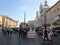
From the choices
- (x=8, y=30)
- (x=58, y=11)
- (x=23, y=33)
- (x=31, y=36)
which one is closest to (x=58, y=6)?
(x=58, y=11)

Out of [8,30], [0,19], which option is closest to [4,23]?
[0,19]

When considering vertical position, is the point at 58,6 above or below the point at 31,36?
above

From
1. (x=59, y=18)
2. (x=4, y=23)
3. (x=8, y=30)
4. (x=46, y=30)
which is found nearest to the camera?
(x=46, y=30)

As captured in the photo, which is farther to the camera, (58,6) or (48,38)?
(58,6)

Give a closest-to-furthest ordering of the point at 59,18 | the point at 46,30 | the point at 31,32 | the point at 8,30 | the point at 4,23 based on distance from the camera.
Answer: the point at 46,30 → the point at 31,32 → the point at 8,30 → the point at 59,18 → the point at 4,23

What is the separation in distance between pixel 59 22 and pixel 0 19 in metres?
50.3

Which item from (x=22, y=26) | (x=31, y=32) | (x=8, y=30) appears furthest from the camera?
(x=8, y=30)

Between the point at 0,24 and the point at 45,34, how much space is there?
94.7 meters

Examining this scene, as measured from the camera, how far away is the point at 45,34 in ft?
70.5

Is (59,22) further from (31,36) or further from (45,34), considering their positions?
(45,34)

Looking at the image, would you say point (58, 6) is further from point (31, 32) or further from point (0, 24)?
point (31, 32)

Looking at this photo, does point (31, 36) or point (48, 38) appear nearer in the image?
point (48, 38)

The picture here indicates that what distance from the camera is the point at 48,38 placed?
853 inches

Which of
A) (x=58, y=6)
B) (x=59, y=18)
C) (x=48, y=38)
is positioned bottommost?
(x=48, y=38)
